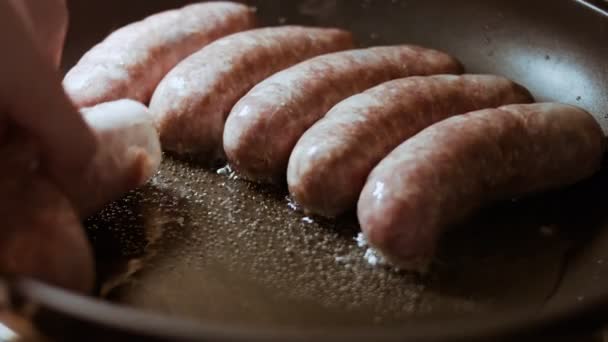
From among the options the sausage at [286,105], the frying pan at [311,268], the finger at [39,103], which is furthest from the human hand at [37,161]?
the sausage at [286,105]

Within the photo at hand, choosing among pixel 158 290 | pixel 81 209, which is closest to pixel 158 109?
pixel 81 209

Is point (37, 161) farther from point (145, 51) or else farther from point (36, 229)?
point (145, 51)

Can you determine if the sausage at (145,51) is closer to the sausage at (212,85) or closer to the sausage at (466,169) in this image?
the sausage at (212,85)

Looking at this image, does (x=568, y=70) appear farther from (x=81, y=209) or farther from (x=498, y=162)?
(x=81, y=209)

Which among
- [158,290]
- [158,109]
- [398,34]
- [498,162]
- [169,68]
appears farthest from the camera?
[398,34]

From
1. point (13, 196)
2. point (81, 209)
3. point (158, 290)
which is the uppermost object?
point (13, 196)

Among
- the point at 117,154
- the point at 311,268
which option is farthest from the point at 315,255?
the point at 117,154

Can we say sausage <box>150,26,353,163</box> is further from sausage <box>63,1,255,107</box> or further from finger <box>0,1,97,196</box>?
finger <box>0,1,97,196</box>
